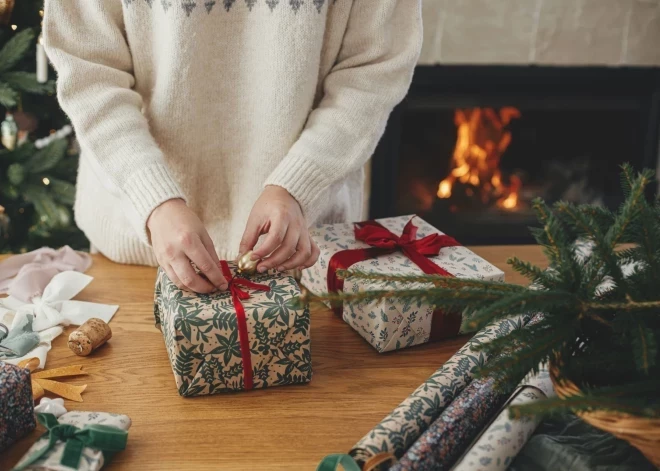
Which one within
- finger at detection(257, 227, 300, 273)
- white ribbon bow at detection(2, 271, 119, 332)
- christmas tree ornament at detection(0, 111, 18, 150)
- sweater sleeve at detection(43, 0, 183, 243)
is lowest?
white ribbon bow at detection(2, 271, 119, 332)

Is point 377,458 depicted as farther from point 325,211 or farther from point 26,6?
point 26,6

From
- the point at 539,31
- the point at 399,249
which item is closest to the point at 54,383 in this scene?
the point at 399,249

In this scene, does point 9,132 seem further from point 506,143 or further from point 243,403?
point 506,143

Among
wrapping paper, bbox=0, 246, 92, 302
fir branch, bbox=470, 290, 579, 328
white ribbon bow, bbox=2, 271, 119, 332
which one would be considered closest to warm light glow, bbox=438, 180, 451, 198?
wrapping paper, bbox=0, 246, 92, 302

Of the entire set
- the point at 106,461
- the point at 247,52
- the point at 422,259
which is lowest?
the point at 106,461

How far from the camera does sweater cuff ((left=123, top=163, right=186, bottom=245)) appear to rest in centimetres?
102

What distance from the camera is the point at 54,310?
1050mm

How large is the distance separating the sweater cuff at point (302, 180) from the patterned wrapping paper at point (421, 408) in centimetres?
35

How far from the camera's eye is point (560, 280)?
0.71 metres

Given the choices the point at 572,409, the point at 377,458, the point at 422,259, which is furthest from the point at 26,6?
the point at 572,409

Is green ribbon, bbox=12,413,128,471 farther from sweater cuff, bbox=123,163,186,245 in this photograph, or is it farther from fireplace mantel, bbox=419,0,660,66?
fireplace mantel, bbox=419,0,660,66

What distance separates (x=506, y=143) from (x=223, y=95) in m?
1.94

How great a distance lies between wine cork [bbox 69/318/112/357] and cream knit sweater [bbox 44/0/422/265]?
0.51 feet

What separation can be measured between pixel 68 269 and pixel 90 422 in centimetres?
49
